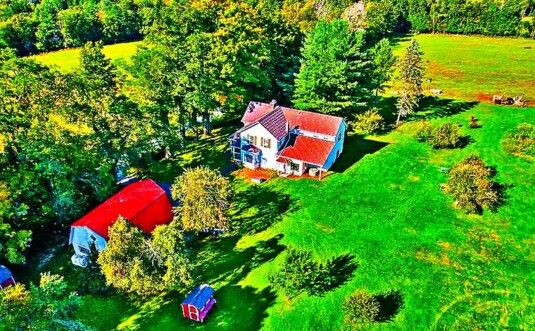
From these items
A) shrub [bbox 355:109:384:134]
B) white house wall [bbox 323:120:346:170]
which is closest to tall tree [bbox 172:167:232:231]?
white house wall [bbox 323:120:346:170]

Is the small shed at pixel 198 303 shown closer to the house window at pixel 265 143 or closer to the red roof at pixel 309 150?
the red roof at pixel 309 150

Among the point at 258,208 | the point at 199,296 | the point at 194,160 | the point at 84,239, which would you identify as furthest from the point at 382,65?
the point at 84,239

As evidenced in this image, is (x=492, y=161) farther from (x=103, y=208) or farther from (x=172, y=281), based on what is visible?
(x=103, y=208)

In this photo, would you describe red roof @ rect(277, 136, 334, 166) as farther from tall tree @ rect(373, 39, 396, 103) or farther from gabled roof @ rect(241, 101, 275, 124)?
tall tree @ rect(373, 39, 396, 103)

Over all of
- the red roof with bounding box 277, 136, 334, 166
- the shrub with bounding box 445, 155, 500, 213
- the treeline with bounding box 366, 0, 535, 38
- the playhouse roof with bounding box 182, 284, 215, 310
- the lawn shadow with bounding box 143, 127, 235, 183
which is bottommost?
the playhouse roof with bounding box 182, 284, 215, 310

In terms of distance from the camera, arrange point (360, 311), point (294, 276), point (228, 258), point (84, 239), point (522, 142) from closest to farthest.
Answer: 1. point (360, 311)
2. point (294, 276)
3. point (84, 239)
4. point (228, 258)
5. point (522, 142)

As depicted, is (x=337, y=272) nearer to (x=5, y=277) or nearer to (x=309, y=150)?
(x=309, y=150)
